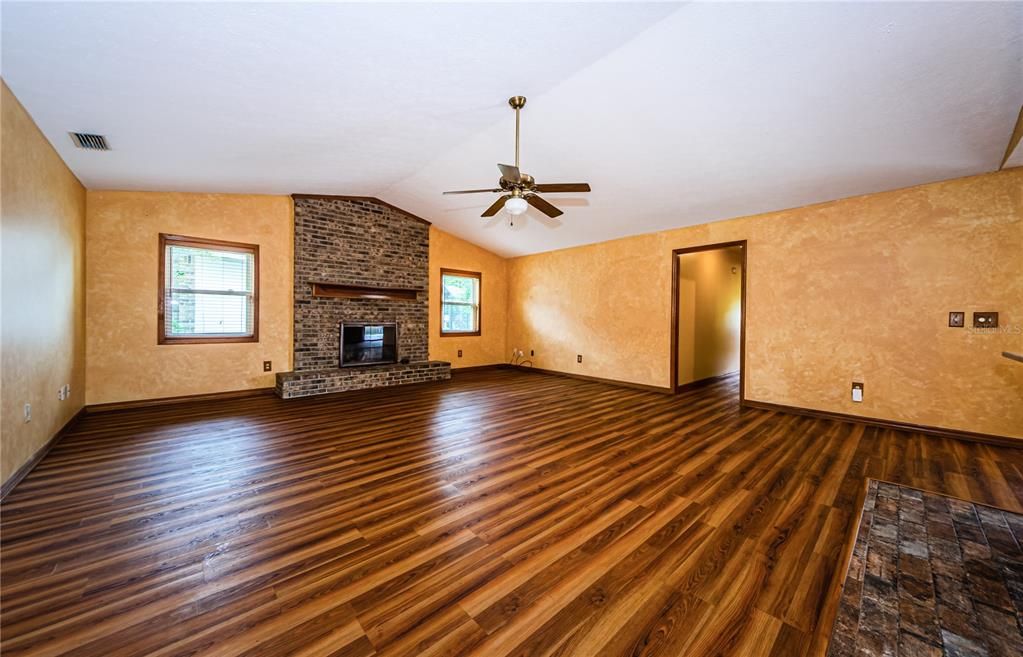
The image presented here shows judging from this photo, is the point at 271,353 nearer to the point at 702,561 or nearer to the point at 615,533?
the point at 615,533

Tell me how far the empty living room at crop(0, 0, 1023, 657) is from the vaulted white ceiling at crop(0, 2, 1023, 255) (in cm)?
3

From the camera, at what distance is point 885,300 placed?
396 centimetres

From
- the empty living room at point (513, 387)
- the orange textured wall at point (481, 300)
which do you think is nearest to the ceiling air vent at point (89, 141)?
the empty living room at point (513, 387)

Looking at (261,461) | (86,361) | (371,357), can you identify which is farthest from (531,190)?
(86,361)

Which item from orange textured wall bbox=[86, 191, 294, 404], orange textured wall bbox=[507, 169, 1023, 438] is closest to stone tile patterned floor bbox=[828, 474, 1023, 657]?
orange textured wall bbox=[507, 169, 1023, 438]

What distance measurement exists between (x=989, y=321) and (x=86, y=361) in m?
9.16

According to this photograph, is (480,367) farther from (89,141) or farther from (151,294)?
(89,141)

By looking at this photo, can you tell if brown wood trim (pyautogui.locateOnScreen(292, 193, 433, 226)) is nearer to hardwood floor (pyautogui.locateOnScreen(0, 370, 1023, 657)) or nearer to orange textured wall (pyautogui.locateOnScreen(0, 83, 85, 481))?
orange textured wall (pyautogui.locateOnScreen(0, 83, 85, 481))

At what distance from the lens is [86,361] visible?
4285 mm

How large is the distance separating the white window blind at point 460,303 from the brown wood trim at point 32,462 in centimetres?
481

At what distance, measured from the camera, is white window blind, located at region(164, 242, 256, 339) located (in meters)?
4.78

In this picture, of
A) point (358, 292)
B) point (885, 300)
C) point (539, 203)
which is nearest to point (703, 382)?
point (885, 300)

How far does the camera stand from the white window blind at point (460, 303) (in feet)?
24.3

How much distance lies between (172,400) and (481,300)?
16.5 ft
